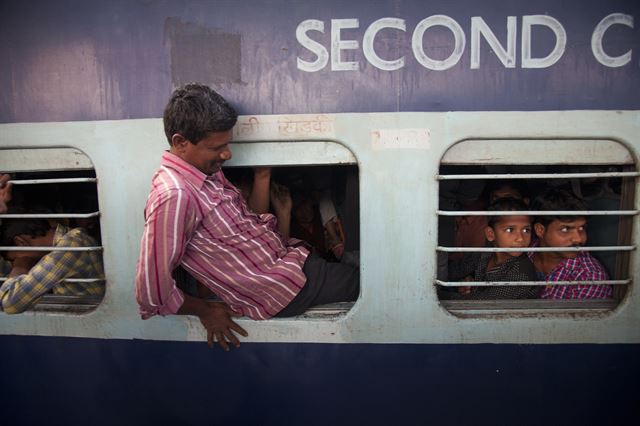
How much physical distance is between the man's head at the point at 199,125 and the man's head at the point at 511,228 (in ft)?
4.29

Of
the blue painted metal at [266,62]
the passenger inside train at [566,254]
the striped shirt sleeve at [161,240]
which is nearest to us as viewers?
the striped shirt sleeve at [161,240]

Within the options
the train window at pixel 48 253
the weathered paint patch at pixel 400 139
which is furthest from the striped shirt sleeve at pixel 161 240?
the weathered paint patch at pixel 400 139

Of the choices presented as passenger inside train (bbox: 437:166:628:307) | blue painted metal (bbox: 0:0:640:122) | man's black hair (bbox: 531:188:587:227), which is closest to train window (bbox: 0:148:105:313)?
blue painted metal (bbox: 0:0:640:122)

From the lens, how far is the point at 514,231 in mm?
2137

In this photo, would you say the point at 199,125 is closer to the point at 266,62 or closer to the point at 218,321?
the point at 266,62

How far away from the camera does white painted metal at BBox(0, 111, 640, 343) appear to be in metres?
1.71

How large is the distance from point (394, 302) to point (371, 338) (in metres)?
0.18

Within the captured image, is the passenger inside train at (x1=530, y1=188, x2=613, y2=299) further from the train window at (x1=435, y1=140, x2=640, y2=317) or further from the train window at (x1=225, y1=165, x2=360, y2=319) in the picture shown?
the train window at (x1=225, y1=165, x2=360, y2=319)

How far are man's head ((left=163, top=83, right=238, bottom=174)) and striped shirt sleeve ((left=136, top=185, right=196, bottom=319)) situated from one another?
172mm

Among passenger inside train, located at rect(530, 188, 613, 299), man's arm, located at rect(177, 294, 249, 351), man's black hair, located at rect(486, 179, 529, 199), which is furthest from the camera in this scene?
man's black hair, located at rect(486, 179, 529, 199)

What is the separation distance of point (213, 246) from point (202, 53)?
0.76 meters

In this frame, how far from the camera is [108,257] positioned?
1880 millimetres

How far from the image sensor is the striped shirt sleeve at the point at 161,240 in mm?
1479

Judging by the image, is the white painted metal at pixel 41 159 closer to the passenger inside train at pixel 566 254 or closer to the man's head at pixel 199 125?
the man's head at pixel 199 125
